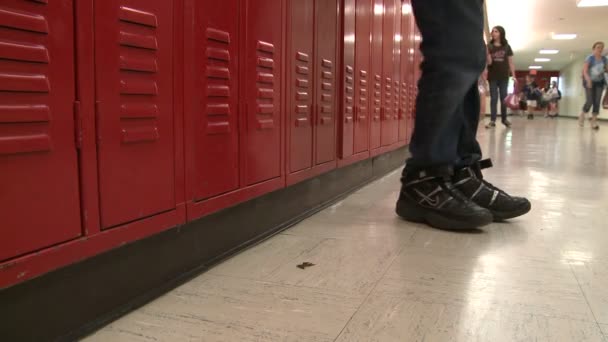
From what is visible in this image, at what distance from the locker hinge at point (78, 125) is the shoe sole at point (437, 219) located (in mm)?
1128

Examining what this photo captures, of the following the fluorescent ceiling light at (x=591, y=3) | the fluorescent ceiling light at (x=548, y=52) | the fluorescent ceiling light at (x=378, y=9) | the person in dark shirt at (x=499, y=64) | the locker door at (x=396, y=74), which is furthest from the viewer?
the fluorescent ceiling light at (x=548, y=52)

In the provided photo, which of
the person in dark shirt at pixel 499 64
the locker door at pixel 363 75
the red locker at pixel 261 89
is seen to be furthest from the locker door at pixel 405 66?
the person in dark shirt at pixel 499 64

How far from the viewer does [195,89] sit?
111 centimetres

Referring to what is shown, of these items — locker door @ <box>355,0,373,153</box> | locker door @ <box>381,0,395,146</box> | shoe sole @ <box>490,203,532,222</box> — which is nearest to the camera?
shoe sole @ <box>490,203,532,222</box>

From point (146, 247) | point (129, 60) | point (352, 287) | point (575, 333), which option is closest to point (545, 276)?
point (575, 333)

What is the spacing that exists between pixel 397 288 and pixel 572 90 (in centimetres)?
2587

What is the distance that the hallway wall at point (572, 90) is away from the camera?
21.3m

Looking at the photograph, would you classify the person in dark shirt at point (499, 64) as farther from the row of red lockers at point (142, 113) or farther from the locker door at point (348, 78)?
the row of red lockers at point (142, 113)


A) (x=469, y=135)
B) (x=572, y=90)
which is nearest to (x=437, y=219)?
(x=469, y=135)

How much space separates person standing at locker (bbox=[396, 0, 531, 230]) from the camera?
156 centimetres

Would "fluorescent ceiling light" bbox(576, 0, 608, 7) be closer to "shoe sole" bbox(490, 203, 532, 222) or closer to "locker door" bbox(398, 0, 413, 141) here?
"locker door" bbox(398, 0, 413, 141)

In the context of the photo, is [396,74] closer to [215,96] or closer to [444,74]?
[444,74]

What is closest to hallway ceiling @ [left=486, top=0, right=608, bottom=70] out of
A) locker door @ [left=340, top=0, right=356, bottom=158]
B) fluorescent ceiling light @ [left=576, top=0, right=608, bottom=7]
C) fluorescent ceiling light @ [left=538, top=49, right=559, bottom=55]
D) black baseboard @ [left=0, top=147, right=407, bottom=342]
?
fluorescent ceiling light @ [left=576, top=0, right=608, bottom=7]

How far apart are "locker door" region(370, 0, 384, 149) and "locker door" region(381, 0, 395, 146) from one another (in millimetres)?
81
